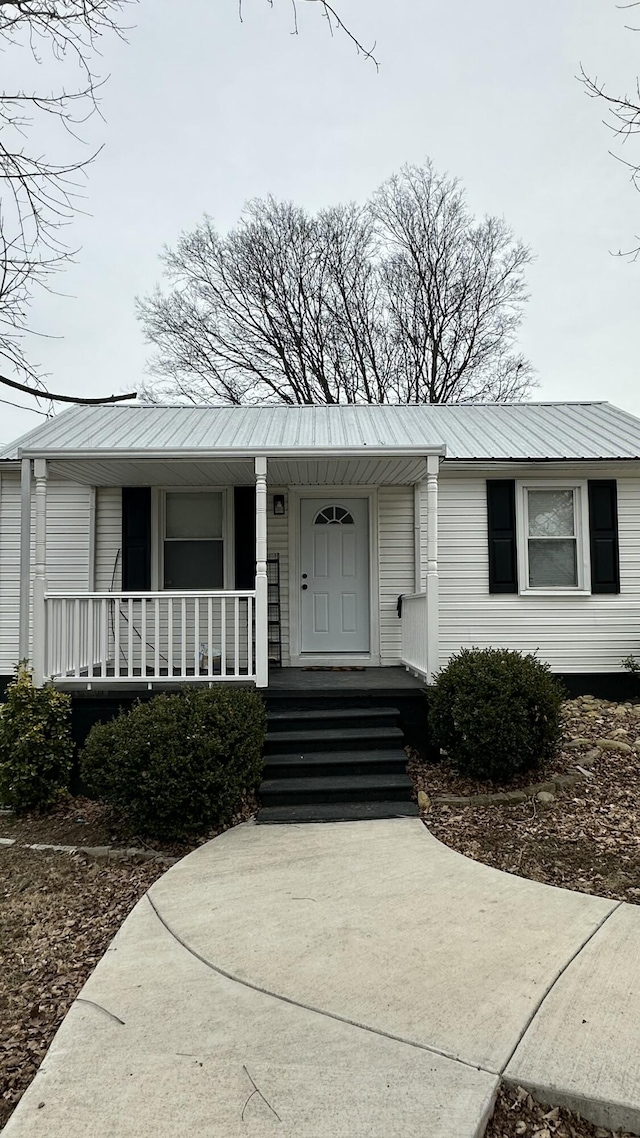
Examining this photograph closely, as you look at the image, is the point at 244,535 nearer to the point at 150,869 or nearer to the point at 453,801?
the point at 453,801

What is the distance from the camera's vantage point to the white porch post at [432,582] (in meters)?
6.52

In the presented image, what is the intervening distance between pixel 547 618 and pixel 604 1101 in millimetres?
6333

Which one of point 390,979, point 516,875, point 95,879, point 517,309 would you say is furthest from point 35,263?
point 517,309

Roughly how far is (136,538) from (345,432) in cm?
288

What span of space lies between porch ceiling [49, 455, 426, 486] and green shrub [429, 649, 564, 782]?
2.36m

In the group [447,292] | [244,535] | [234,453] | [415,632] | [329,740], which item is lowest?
[329,740]

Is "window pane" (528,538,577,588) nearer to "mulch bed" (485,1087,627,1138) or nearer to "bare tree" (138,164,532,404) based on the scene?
"mulch bed" (485,1087,627,1138)

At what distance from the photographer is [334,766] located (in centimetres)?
554

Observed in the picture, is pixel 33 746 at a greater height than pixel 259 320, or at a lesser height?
lesser

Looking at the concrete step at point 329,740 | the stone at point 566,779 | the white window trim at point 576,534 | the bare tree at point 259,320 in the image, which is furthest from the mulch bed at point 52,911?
the bare tree at point 259,320

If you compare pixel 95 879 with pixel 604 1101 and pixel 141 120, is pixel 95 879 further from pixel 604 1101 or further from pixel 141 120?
pixel 141 120

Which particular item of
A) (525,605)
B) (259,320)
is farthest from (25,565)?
→ (259,320)

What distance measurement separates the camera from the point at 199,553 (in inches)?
335

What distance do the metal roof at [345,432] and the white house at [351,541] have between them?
0.05 metres
